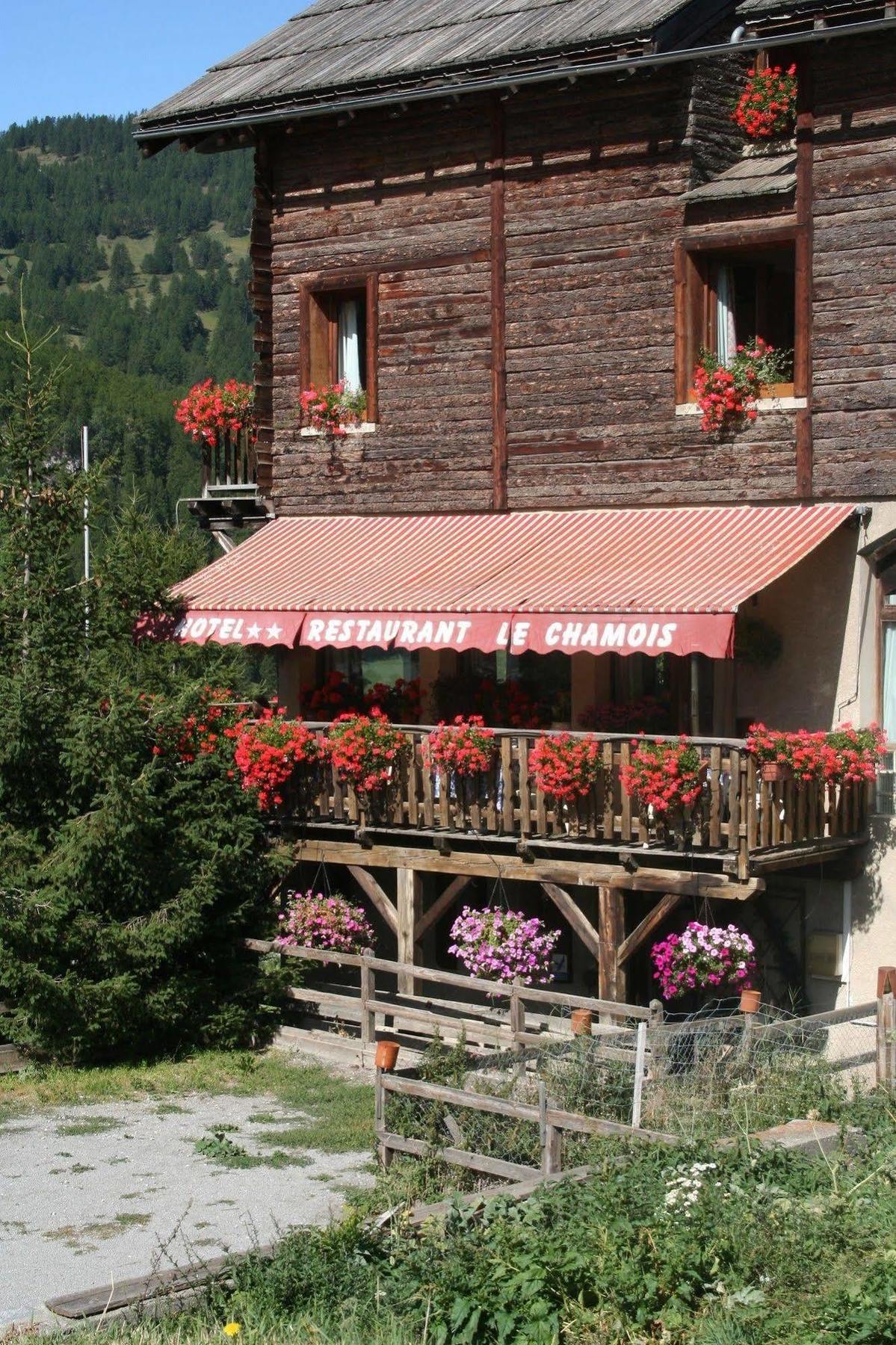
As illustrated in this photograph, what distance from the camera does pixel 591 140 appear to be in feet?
67.0

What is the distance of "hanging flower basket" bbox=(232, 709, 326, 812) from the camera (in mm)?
20172

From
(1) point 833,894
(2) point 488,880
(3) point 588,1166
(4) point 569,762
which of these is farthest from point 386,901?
(3) point 588,1166

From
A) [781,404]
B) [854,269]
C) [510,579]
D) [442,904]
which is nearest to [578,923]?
[442,904]

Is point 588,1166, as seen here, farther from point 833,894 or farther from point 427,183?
point 427,183

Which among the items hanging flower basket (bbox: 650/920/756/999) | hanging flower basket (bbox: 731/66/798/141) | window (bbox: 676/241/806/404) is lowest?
hanging flower basket (bbox: 650/920/756/999)

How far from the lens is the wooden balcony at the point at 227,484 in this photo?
24.5 m

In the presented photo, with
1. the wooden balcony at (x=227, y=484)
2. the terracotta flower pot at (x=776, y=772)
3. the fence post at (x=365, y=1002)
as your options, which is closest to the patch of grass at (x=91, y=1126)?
the fence post at (x=365, y=1002)

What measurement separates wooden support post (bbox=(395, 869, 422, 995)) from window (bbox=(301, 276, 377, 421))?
6131mm

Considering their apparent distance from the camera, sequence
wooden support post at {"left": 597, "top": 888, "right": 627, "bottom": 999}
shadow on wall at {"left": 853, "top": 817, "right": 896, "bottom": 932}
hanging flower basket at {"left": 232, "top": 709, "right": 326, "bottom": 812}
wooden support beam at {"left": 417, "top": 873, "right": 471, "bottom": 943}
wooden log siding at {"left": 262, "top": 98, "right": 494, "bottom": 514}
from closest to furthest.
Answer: wooden support post at {"left": 597, "top": 888, "right": 627, "bottom": 999} → shadow on wall at {"left": 853, "top": 817, "right": 896, "bottom": 932} → wooden support beam at {"left": 417, "top": 873, "right": 471, "bottom": 943} → hanging flower basket at {"left": 232, "top": 709, "right": 326, "bottom": 812} → wooden log siding at {"left": 262, "top": 98, "right": 494, "bottom": 514}

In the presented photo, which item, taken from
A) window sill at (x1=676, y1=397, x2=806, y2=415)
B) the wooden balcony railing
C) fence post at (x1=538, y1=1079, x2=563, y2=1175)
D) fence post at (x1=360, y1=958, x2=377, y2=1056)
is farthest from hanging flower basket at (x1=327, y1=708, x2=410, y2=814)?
fence post at (x1=538, y1=1079, x2=563, y2=1175)

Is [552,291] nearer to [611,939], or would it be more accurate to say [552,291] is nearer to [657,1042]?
[611,939]

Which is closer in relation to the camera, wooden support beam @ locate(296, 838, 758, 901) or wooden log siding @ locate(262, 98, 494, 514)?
wooden support beam @ locate(296, 838, 758, 901)

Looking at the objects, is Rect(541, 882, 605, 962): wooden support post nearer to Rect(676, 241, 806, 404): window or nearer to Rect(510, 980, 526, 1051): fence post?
Rect(510, 980, 526, 1051): fence post

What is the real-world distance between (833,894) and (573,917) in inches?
101
